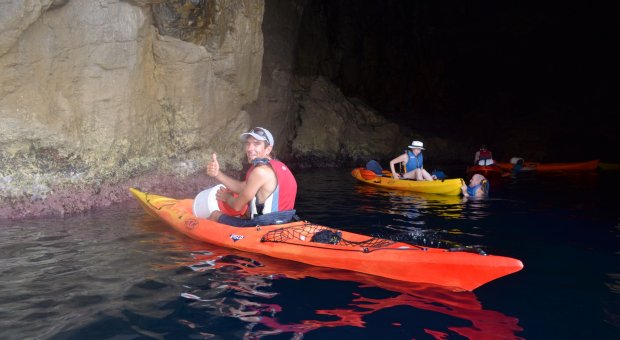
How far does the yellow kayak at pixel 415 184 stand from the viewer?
9.41m

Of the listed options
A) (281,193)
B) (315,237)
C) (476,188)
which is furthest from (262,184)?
(476,188)

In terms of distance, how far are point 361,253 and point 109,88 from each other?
548 centimetres

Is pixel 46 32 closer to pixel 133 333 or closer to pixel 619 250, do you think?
pixel 133 333

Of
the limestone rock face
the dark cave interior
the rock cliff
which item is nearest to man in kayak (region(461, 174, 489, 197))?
the rock cliff

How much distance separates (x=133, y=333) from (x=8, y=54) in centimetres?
531

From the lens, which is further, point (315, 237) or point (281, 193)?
point (281, 193)

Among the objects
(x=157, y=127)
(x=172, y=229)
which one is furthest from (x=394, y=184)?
(x=172, y=229)

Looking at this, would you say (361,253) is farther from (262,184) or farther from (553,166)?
(553,166)

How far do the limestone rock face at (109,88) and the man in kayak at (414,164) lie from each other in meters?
4.05

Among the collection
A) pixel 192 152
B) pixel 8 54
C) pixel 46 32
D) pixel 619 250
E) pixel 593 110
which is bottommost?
pixel 619 250

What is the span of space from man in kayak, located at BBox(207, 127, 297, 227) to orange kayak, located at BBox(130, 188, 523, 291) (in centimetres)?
13

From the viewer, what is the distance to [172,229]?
19.8 ft

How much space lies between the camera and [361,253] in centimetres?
410

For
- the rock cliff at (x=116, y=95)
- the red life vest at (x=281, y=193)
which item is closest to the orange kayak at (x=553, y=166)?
the rock cliff at (x=116, y=95)
